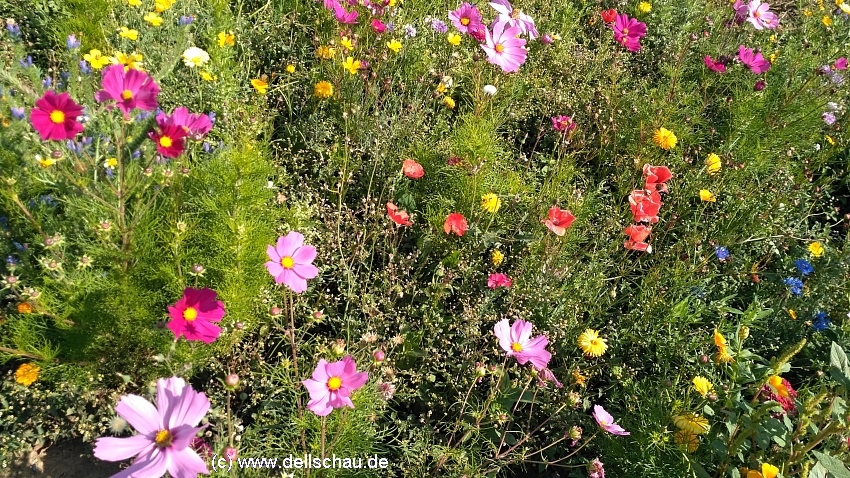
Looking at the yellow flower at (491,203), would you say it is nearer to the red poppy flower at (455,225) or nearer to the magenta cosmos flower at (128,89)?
the red poppy flower at (455,225)

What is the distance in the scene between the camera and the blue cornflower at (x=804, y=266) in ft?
7.65

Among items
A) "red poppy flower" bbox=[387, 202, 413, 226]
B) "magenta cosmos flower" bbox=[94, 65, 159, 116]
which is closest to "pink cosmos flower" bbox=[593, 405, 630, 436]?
"red poppy flower" bbox=[387, 202, 413, 226]

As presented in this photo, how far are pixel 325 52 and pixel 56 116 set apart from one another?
144 centimetres

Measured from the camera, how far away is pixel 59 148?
150 centimetres

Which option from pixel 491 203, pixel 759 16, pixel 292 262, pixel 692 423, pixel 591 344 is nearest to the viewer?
pixel 292 262

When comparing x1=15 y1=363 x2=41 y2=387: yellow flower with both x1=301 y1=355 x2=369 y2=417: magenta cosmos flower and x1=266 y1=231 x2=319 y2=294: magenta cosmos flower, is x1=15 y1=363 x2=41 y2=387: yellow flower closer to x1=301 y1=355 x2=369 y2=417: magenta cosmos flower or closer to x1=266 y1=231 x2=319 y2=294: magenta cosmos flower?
x1=266 y1=231 x2=319 y2=294: magenta cosmos flower

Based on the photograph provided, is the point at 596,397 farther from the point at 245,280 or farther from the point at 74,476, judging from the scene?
the point at 74,476

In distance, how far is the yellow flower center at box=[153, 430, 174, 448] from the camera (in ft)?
3.24

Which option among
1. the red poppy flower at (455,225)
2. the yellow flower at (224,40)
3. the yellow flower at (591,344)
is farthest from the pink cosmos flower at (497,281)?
the yellow flower at (224,40)

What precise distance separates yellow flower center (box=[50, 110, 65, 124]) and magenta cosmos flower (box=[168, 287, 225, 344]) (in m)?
0.49

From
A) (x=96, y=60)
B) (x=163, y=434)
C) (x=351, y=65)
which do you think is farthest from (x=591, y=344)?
(x=96, y=60)

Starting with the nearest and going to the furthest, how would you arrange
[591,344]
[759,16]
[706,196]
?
[591,344], [706,196], [759,16]

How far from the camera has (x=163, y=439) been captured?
3.25 feet

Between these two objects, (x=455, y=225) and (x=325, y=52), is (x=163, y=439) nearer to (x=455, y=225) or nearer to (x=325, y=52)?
(x=455, y=225)
